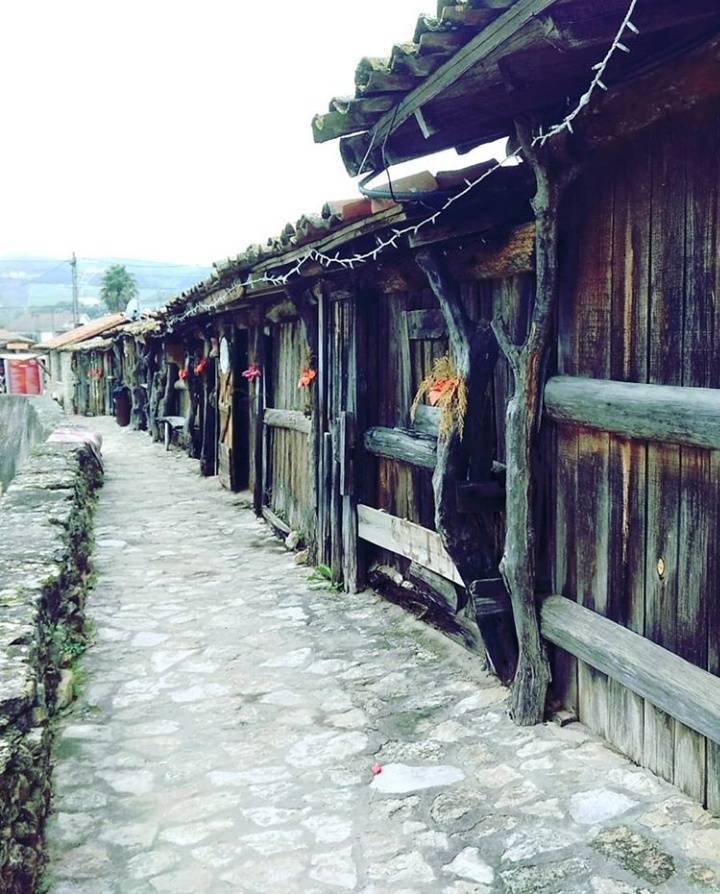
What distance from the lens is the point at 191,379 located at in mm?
15914

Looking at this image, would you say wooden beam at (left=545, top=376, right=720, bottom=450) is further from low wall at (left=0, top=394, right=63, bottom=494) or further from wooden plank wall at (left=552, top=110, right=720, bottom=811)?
low wall at (left=0, top=394, right=63, bottom=494)

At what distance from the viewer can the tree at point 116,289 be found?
166 ft

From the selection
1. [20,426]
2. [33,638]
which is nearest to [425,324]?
[33,638]

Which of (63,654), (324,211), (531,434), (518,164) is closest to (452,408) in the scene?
(531,434)

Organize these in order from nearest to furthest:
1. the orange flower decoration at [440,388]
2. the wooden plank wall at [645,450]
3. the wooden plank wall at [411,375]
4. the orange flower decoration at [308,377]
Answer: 1. the wooden plank wall at [645,450]
2. the wooden plank wall at [411,375]
3. the orange flower decoration at [440,388]
4. the orange flower decoration at [308,377]

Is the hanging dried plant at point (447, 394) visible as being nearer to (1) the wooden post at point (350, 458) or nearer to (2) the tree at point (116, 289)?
(1) the wooden post at point (350, 458)

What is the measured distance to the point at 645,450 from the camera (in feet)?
11.4

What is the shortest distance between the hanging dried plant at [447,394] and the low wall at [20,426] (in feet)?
33.2

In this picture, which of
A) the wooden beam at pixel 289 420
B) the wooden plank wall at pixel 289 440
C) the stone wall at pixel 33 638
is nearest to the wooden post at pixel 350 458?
the wooden plank wall at pixel 289 440

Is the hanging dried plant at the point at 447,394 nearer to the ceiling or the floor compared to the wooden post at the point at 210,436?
nearer to the ceiling

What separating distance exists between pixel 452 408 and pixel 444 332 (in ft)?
2.39

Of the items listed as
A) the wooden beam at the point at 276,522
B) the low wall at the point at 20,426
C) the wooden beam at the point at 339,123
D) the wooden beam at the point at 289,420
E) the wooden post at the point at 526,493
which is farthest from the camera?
the low wall at the point at 20,426

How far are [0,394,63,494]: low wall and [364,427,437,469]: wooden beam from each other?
350 inches

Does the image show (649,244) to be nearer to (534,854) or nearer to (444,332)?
(444,332)
